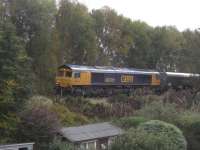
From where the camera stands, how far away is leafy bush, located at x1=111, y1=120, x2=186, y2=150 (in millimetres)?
18562

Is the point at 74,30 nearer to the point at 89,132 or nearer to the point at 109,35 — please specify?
the point at 109,35

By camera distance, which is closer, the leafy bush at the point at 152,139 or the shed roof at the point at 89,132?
the leafy bush at the point at 152,139

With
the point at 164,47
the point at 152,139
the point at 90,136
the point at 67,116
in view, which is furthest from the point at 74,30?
the point at 152,139

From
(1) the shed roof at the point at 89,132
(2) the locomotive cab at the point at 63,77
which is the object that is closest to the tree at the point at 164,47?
(2) the locomotive cab at the point at 63,77

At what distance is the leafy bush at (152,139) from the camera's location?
60.9ft

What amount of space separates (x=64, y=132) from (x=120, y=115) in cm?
1001

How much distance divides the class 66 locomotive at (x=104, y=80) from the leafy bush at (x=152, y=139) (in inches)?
668

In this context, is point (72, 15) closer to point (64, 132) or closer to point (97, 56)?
point (97, 56)

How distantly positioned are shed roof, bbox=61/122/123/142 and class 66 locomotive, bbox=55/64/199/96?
49.1 feet

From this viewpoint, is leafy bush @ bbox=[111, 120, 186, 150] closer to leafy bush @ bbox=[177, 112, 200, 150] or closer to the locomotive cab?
leafy bush @ bbox=[177, 112, 200, 150]

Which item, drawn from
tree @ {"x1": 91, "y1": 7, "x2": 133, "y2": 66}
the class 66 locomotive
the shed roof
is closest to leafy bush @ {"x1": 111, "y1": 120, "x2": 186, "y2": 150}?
the shed roof

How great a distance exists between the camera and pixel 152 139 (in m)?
19.0

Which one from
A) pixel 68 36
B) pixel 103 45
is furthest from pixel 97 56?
pixel 68 36

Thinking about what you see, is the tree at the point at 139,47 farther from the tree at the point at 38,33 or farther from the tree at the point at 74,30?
the tree at the point at 38,33
